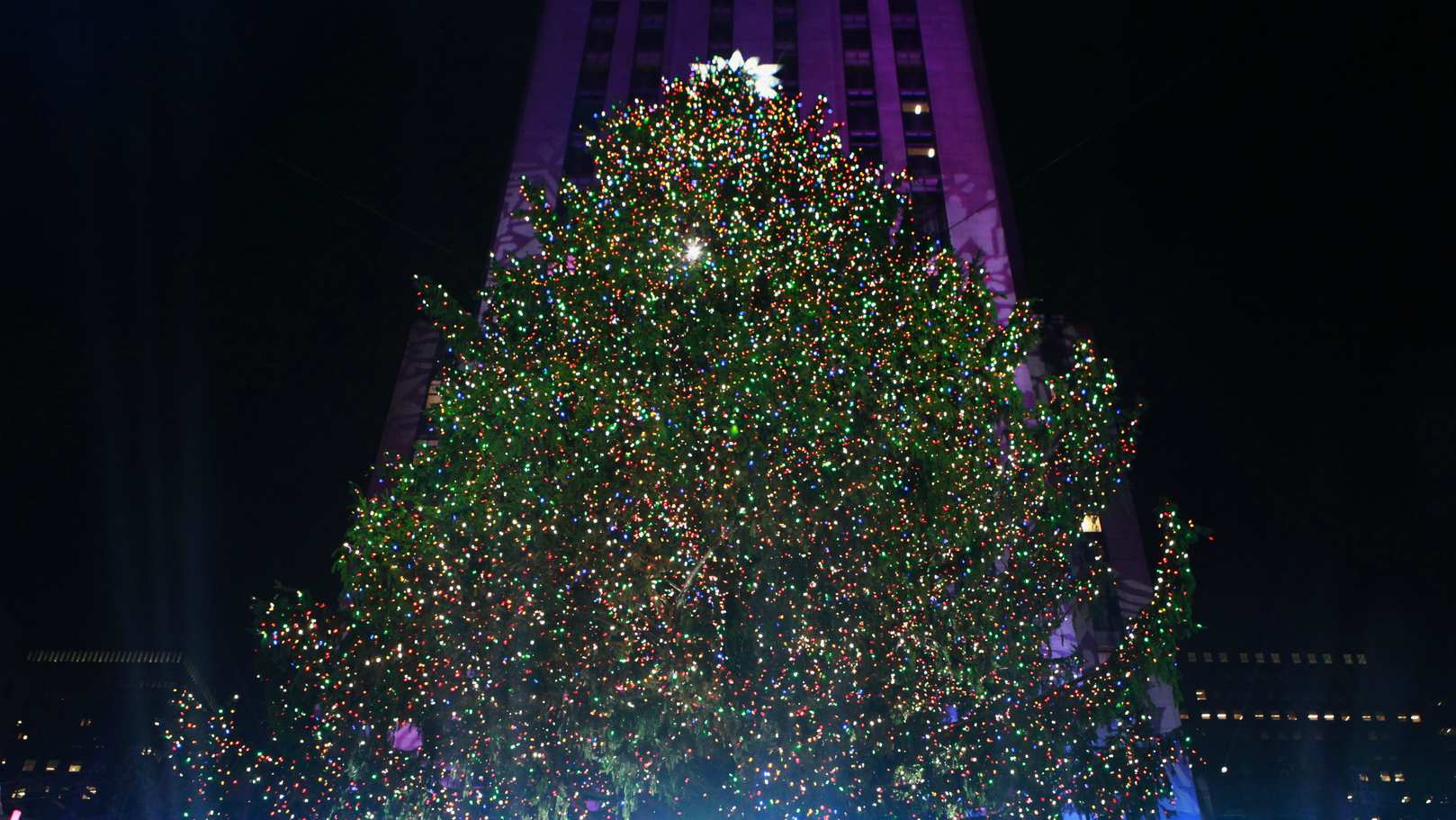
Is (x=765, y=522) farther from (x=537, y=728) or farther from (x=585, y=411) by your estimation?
(x=537, y=728)

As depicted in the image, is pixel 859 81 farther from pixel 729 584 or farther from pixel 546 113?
pixel 729 584

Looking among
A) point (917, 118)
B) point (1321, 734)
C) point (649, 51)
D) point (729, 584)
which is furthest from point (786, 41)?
point (1321, 734)

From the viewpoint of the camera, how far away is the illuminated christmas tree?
6.55 metres

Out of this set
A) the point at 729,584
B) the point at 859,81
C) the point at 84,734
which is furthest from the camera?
the point at 84,734

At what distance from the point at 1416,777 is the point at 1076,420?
286 ft

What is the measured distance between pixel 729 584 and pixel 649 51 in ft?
69.3

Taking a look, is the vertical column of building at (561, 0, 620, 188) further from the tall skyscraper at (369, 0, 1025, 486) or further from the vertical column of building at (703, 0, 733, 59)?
the vertical column of building at (703, 0, 733, 59)

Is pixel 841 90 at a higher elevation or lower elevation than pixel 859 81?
lower

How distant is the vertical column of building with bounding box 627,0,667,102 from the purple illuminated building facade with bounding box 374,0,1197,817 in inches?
1.9

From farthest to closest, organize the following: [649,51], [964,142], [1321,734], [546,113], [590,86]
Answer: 1. [1321,734]
2. [649,51]
3. [590,86]
4. [546,113]
5. [964,142]

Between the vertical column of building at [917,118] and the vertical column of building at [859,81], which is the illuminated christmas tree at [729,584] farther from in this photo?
the vertical column of building at [859,81]

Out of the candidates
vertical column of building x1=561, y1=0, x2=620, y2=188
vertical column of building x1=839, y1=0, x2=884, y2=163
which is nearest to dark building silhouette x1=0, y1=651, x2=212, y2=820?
vertical column of building x1=561, y1=0, x2=620, y2=188

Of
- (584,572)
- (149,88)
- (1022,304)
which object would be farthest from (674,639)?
(149,88)

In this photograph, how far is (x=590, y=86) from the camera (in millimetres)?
22156
